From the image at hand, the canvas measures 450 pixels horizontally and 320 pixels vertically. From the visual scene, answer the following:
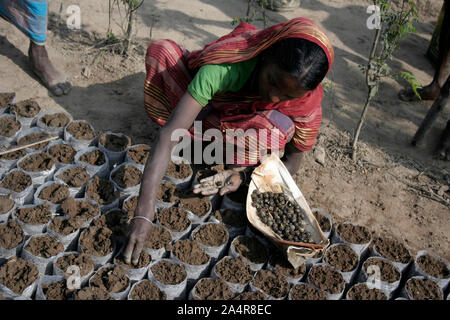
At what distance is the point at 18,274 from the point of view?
2.24 meters

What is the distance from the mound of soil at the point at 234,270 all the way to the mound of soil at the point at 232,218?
0.27 metres

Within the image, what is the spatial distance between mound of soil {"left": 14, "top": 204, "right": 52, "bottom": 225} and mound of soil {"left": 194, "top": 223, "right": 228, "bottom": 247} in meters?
0.91

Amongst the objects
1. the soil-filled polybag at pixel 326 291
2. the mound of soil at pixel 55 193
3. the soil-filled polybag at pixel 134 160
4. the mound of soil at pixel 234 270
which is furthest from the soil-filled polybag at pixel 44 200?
the soil-filled polybag at pixel 326 291

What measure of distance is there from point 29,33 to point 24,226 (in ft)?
5.92

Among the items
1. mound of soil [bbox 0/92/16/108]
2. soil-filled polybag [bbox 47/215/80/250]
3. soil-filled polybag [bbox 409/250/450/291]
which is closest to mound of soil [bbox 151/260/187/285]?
soil-filled polybag [bbox 47/215/80/250]

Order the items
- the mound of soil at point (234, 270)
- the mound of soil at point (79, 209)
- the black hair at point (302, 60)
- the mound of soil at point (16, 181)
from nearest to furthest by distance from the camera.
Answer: the black hair at point (302, 60) → the mound of soil at point (234, 270) → the mound of soil at point (79, 209) → the mound of soil at point (16, 181)

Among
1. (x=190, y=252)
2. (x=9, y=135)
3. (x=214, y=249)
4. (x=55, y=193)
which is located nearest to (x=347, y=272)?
(x=214, y=249)

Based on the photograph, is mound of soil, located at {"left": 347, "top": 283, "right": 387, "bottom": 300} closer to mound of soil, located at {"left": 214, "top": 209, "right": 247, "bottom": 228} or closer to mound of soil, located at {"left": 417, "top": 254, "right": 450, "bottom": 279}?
mound of soil, located at {"left": 417, "top": 254, "right": 450, "bottom": 279}

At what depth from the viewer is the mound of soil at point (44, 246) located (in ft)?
7.75

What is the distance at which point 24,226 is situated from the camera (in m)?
2.46

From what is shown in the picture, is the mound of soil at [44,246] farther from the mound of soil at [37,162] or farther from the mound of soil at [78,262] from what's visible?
the mound of soil at [37,162]

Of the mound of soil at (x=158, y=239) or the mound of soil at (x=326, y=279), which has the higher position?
the mound of soil at (x=158, y=239)

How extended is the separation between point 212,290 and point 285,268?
1.57ft

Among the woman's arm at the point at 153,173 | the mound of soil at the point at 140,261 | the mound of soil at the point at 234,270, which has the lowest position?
the mound of soil at the point at 234,270
